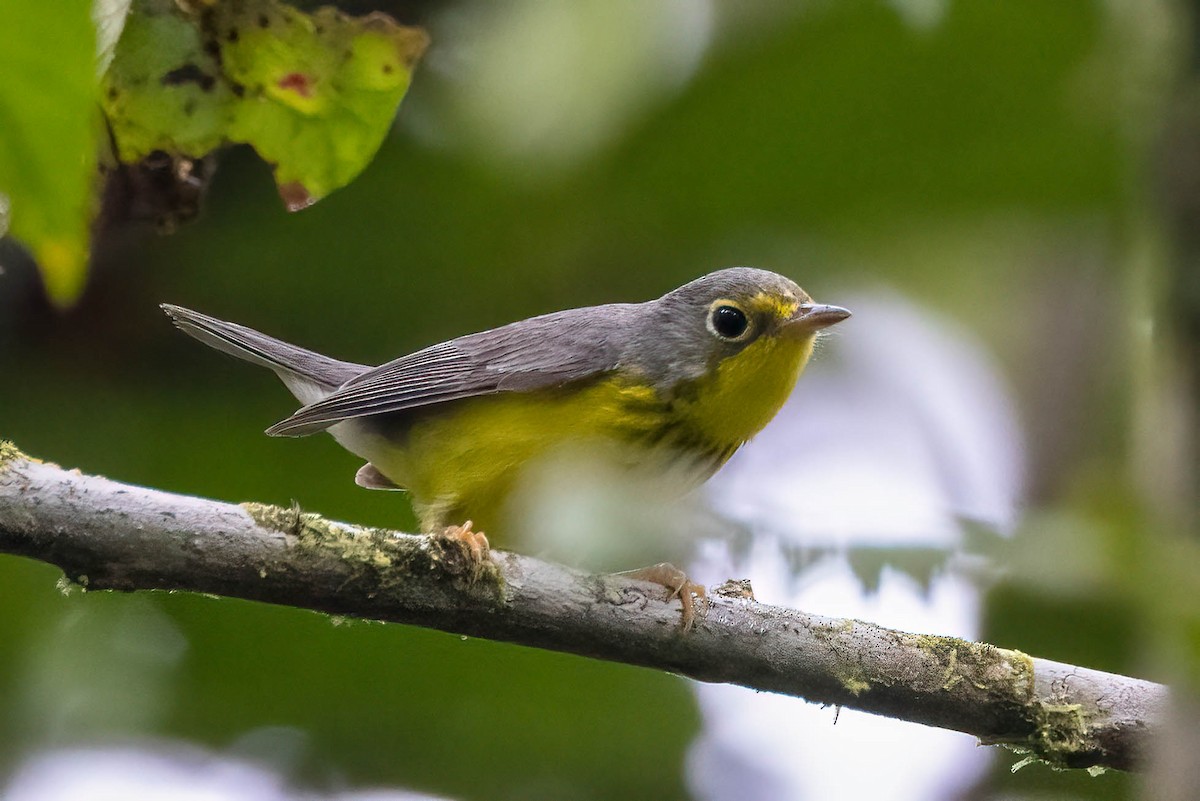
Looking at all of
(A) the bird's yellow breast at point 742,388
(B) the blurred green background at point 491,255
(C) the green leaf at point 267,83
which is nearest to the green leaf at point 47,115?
(C) the green leaf at point 267,83

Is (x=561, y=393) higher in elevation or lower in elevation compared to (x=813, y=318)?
lower

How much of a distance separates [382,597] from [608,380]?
62.6 inches

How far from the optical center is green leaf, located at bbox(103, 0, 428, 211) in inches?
90.2

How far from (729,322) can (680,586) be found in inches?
49.9

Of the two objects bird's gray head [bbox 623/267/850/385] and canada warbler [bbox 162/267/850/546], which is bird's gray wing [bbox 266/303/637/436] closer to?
canada warbler [bbox 162/267/850/546]

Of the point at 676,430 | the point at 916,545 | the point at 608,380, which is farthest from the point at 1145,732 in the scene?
the point at 608,380

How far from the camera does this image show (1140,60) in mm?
3650

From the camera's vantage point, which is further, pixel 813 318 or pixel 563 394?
pixel 563 394

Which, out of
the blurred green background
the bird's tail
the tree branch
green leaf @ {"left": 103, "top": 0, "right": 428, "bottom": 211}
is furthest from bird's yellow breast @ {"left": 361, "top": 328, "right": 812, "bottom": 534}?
green leaf @ {"left": 103, "top": 0, "right": 428, "bottom": 211}

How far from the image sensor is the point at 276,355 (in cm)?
409

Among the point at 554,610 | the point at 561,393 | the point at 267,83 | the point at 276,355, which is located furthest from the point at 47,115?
the point at 276,355

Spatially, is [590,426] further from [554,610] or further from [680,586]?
[554,610]

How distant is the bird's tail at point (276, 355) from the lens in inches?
146

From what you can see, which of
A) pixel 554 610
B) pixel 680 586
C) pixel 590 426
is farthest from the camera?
pixel 590 426
